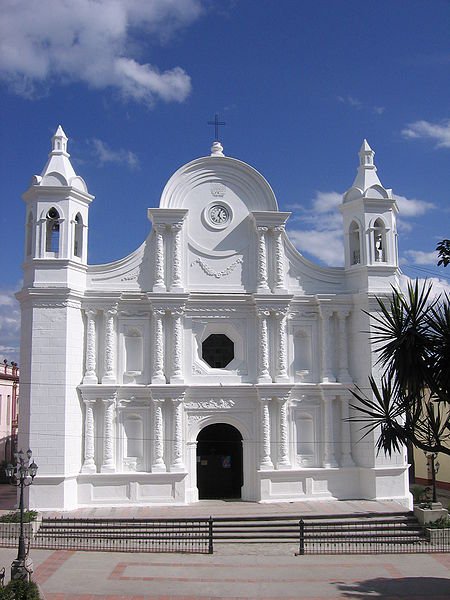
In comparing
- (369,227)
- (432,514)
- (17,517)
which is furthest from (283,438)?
(17,517)

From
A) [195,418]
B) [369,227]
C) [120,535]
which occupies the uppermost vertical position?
[369,227]

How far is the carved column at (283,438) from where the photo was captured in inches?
1085

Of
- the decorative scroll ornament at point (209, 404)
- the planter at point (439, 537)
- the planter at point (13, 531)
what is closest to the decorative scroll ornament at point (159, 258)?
the decorative scroll ornament at point (209, 404)

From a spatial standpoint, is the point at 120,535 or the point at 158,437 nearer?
the point at 120,535

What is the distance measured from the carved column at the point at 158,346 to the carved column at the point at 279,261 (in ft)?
15.2

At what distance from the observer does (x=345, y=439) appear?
92.7ft

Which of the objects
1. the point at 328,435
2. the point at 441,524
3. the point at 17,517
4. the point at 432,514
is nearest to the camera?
the point at 441,524

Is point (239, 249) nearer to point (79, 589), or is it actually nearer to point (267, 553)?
point (267, 553)

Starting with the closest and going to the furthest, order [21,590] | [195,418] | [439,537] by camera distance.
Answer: [21,590]
[439,537]
[195,418]

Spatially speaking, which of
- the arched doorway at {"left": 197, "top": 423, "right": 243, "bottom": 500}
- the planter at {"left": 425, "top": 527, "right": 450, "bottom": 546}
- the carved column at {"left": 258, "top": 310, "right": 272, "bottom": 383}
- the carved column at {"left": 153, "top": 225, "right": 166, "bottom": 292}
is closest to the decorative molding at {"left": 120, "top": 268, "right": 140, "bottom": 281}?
the carved column at {"left": 153, "top": 225, "right": 166, "bottom": 292}

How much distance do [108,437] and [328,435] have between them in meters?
8.46

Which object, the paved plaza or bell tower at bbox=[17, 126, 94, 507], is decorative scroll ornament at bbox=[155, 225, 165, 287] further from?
the paved plaza

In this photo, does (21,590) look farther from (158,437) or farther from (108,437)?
(158,437)

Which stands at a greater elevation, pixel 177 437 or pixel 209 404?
pixel 209 404
